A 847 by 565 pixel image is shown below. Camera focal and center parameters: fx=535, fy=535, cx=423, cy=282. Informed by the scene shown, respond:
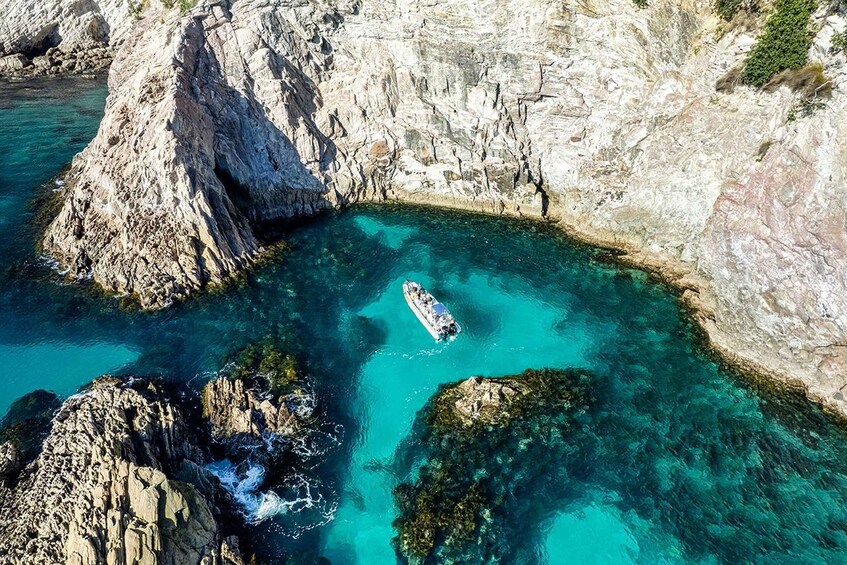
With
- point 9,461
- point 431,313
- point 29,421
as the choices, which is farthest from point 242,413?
point 431,313

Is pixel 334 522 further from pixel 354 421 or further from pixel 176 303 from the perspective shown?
pixel 176 303

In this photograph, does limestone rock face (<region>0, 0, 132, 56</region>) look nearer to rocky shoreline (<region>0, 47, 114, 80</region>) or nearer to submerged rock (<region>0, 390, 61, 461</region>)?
rocky shoreline (<region>0, 47, 114, 80</region>)

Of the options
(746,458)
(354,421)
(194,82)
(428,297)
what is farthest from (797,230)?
(194,82)

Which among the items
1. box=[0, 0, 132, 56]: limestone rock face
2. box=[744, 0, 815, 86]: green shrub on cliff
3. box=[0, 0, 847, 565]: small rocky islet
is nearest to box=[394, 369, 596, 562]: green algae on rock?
box=[0, 0, 847, 565]: small rocky islet

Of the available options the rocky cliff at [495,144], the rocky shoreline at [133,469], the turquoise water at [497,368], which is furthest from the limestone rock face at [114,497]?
the rocky cliff at [495,144]

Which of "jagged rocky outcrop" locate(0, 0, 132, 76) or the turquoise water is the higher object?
"jagged rocky outcrop" locate(0, 0, 132, 76)
